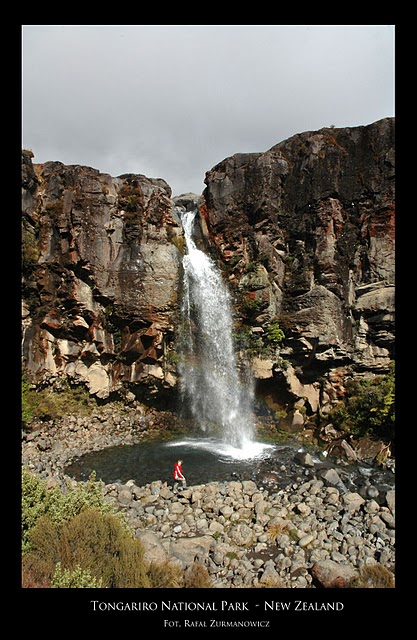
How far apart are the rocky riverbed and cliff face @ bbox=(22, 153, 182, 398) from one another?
7294 mm

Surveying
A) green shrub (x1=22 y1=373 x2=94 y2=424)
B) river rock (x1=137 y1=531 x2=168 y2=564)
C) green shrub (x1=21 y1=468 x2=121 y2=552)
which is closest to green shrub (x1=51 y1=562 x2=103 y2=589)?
green shrub (x1=21 y1=468 x2=121 y2=552)

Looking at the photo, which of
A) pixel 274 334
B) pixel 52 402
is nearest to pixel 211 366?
pixel 274 334

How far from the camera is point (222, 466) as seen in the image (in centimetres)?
1417

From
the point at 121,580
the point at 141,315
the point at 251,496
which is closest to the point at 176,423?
the point at 141,315

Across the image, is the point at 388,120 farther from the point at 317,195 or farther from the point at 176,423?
the point at 176,423

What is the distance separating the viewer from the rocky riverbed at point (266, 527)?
7648mm

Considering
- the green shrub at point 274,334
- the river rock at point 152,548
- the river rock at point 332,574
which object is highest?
the green shrub at point 274,334

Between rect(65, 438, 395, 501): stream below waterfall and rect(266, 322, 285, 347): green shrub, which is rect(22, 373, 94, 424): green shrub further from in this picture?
rect(266, 322, 285, 347): green shrub

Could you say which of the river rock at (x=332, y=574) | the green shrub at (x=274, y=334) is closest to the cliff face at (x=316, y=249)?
the green shrub at (x=274, y=334)

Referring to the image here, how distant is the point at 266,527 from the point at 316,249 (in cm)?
1597

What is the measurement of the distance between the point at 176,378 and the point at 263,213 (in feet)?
39.4

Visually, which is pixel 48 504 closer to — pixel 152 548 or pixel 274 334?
pixel 152 548

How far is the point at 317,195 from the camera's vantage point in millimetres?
20922

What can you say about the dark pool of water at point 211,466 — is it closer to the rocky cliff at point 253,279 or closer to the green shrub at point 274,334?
the rocky cliff at point 253,279
